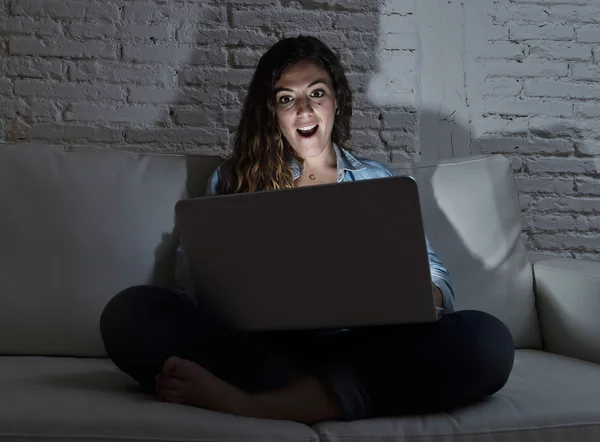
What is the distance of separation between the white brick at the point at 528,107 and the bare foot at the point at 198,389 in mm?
1499

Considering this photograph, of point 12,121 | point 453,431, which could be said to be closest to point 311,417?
point 453,431

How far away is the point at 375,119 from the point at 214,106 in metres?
0.49

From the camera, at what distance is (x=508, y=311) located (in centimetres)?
173

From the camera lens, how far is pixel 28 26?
216 centimetres

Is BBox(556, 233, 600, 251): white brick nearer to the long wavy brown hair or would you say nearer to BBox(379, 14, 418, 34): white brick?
BBox(379, 14, 418, 34): white brick

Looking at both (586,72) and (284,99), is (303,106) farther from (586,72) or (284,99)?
(586,72)

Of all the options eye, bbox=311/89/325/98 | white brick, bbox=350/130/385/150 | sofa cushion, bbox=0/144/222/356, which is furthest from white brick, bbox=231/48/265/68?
sofa cushion, bbox=0/144/222/356

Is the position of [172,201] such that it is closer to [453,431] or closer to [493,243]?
[493,243]

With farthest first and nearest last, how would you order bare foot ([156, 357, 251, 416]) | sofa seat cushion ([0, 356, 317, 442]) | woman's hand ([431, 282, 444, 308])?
woman's hand ([431, 282, 444, 308]), bare foot ([156, 357, 251, 416]), sofa seat cushion ([0, 356, 317, 442])

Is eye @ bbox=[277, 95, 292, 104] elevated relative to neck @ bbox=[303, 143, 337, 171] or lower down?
elevated

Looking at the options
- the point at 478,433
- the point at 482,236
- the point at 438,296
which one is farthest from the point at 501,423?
the point at 482,236

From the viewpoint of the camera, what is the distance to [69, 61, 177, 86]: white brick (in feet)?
7.16

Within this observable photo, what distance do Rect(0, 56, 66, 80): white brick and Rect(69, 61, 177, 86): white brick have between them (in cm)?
4

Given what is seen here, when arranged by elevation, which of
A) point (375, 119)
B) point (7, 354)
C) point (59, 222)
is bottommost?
point (7, 354)
